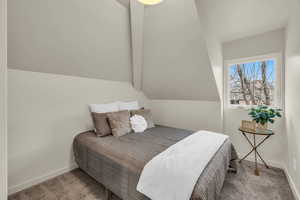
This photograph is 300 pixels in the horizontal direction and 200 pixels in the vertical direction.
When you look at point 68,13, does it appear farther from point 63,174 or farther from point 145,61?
point 63,174

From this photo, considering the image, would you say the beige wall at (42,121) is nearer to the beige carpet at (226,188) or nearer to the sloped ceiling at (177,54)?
the beige carpet at (226,188)

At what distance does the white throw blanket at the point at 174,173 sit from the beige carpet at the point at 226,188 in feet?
2.50

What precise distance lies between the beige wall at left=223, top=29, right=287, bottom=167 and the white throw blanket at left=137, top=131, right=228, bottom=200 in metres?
1.55

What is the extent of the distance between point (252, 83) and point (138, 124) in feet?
7.69

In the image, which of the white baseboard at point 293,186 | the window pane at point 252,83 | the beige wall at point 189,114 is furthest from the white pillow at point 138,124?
the white baseboard at point 293,186

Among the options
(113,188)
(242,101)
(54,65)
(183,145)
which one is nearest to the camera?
(113,188)

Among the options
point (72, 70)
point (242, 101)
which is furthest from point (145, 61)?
point (242, 101)

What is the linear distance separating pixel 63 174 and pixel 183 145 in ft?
6.45

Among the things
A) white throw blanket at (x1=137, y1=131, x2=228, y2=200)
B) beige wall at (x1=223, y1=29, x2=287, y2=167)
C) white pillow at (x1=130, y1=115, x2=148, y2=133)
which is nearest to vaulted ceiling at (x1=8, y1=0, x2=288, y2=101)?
beige wall at (x1=223, y1=29, x2=287, y2=167)

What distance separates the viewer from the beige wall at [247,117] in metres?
2.20

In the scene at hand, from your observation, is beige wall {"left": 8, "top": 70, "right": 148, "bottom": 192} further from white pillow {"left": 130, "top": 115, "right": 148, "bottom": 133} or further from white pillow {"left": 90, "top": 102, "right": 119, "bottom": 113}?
white pillow {"left": 130, "top": 115, "right": 148, "bottom": 133}

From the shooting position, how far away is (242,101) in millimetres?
2613

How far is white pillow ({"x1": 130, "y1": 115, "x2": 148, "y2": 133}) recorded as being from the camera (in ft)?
7.59

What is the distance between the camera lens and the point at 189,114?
3.03 meters
